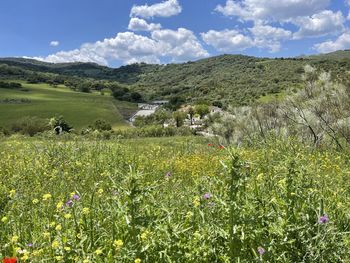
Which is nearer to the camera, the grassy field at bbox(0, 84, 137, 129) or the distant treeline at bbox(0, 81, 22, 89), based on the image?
the grassy field at bbox(0, 84, 137, 129)

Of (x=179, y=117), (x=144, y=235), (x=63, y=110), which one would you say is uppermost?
(x=144, y=235)

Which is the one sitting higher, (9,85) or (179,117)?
(9,85)

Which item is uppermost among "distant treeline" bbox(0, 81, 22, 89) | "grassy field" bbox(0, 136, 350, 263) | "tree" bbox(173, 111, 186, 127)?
"distant treeline" bbox(0, 81, 22, 89)

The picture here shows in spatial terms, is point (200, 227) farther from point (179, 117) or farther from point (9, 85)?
point (9, 85)

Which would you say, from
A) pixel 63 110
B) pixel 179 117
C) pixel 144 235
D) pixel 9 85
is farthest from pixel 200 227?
pixel 9 85

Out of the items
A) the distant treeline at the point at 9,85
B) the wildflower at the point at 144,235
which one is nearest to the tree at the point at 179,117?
the wildflower at the point at 144,235

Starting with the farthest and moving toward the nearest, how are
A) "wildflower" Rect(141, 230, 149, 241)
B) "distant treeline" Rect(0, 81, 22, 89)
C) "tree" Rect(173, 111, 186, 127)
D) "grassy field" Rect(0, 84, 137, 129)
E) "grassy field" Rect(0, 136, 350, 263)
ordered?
"distant treeline" Rect(0, 81, 22, 89), "grassy field" Rect(0, 84, 137, 129), "tree" Rect(173, 111, 186, 127), "grassy field" Rect(0, 136, 350, 263), "wildflower" Rect(141, 230, 149, 241)

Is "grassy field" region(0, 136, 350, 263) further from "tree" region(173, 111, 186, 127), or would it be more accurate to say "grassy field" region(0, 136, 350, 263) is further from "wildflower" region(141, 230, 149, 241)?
"tree" region(173, 111, 186, 127)

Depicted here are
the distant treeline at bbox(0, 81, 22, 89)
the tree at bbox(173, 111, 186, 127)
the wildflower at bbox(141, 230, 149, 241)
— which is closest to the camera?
the wildflower at bbox(141, 230, 149, 241)

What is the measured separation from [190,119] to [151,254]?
287 ft

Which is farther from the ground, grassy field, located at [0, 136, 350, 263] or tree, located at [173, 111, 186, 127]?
grassy field, located at [0, 136, 350, 263]

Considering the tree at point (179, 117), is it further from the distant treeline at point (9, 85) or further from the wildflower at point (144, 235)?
the distant treeline at point (9, 85)

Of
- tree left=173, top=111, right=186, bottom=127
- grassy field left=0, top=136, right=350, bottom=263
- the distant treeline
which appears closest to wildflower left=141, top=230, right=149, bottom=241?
grassy field left=0, top=136, right=350, bottom=263

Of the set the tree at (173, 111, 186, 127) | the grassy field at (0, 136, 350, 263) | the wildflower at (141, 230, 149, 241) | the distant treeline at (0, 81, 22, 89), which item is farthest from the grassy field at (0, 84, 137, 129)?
the wildflower at (141, 230, 149, 241)
